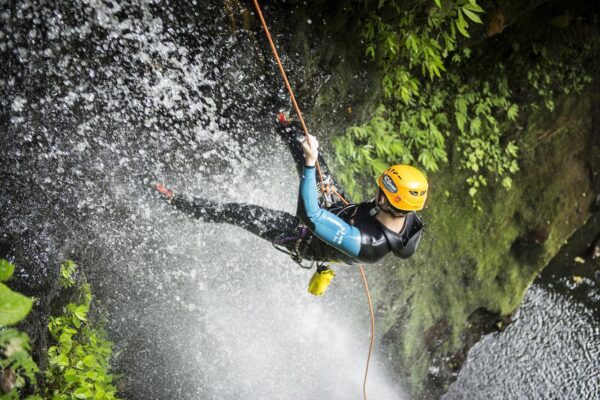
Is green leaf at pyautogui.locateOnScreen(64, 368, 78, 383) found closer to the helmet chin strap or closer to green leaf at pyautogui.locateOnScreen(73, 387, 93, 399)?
green leaf at pyautogui.locateOnScreen(73, 387, 93, 399)

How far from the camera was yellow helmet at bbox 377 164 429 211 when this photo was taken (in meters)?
3.00

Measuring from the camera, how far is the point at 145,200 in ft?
12.7

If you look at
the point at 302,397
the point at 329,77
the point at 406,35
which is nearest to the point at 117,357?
the point at 302,397

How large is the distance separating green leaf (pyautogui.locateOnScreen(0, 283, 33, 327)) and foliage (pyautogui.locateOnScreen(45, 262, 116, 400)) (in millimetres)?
1428

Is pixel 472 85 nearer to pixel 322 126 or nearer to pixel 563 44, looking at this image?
pixel 563 44

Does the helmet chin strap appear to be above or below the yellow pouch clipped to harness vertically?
above

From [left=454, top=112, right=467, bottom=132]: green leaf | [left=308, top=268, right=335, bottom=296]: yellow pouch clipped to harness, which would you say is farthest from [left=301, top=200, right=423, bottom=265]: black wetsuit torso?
[left=454, top=112, right=467, bottom=132]: green leaf

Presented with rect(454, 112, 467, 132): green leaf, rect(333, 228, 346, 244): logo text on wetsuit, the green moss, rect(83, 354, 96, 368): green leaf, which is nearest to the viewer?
rect(333, 228, 346, 244): logo text on wetsuit

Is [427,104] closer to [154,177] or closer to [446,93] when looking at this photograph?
[446,93]

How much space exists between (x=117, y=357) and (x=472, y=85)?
578cm

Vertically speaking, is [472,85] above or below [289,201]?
above

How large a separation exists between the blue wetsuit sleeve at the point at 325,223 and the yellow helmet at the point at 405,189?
373 mm

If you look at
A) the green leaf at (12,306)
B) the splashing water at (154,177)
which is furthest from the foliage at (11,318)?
the splashing water at (154,177)

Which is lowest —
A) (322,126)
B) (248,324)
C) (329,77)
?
(248,324)
